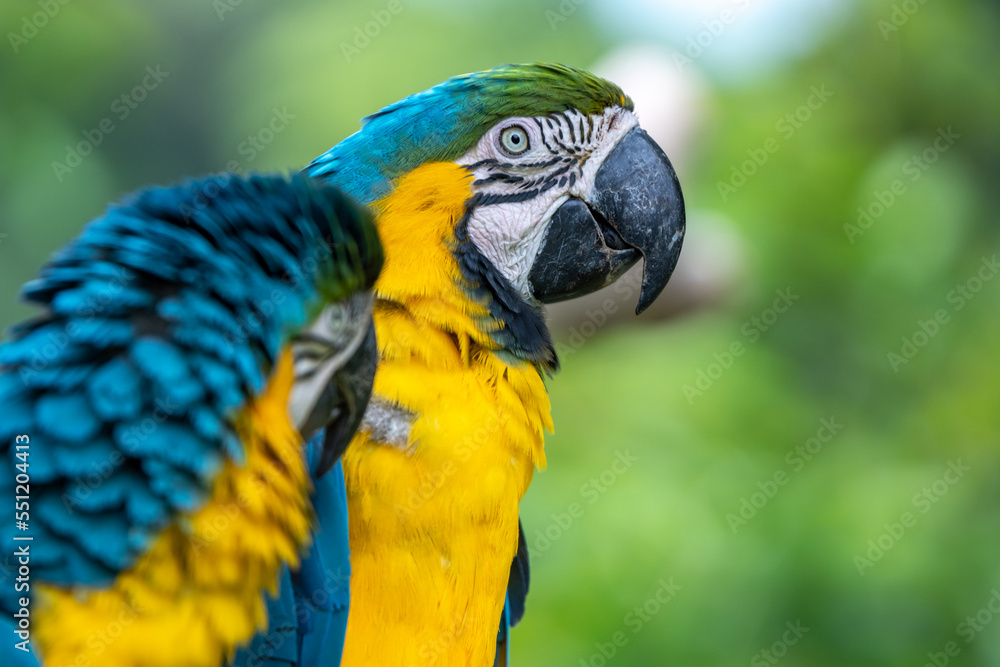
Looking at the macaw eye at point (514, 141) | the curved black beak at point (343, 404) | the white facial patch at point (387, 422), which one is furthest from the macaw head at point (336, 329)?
the macaw eye at point (514, 141)

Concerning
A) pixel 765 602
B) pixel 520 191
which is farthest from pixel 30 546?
pixel 765 602

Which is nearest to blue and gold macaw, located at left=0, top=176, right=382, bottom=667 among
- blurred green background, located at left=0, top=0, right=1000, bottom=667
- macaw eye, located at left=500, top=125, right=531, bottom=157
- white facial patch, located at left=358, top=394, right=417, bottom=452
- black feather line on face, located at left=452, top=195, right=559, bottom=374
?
white facial patch, located at left=358, top=394, right=417, bottom=452

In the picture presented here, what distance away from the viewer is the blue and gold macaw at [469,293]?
164 cm

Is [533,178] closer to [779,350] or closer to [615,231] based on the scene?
[615,231]

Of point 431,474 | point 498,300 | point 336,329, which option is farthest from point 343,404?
point 498,300

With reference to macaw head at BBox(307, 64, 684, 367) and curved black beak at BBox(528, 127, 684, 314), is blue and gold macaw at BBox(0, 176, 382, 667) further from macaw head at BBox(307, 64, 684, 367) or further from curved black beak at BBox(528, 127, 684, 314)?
curved black beak at BBox(528, 127, 684, 314)

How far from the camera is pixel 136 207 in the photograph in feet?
4.32

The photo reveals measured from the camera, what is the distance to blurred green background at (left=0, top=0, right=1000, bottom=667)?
14.4 ft

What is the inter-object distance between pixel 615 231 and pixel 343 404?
0.82 metres

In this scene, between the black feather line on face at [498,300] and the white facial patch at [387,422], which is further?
the black feather line on face at [498,300]

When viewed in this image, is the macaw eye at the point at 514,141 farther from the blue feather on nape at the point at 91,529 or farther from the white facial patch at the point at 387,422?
the blue feather on nape at the point at 91,529

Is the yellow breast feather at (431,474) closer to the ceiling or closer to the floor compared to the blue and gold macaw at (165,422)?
closer to the floor

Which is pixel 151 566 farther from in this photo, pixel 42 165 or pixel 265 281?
pixel 42 165

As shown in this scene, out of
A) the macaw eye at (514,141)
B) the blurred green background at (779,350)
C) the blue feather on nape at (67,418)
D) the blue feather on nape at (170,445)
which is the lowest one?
the blurred green background at (779,350)
